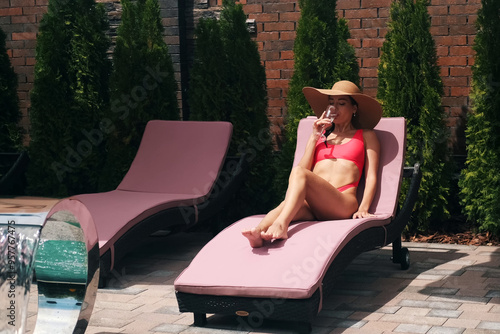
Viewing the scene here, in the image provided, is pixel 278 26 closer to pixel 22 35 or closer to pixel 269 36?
pixel 269 36

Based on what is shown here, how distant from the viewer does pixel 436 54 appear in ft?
26.0

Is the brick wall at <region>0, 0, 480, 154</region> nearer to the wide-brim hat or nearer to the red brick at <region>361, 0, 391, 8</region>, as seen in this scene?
the red brick at <region>361, 0, 391, 8</region>

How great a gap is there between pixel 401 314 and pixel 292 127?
3.18 metres

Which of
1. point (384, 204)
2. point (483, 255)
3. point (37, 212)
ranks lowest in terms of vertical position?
point (483, 255)

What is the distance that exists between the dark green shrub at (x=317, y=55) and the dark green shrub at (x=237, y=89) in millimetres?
423

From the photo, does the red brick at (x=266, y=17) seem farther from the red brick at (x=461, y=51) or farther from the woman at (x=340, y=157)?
the woman at (x=340, y=157)

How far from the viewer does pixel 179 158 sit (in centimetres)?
791

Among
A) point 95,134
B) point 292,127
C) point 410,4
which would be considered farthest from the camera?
point 95,134

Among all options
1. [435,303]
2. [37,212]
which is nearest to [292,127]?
[435,303]

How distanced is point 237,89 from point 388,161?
2.30 m

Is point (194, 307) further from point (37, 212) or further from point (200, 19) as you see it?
point (200, 19)

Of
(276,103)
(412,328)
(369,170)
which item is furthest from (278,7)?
(412,328)

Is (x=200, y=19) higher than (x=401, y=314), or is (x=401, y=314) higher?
(x=200, y=19)

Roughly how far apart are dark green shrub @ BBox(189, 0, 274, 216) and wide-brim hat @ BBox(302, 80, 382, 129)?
162 centimetres
